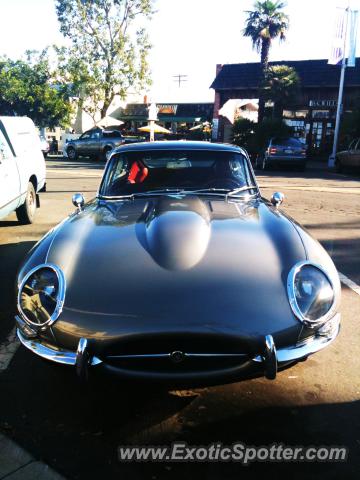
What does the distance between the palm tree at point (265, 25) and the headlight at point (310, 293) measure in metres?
30.6

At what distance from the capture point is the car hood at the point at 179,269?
2262 mm

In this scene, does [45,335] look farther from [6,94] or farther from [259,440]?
[6,94]

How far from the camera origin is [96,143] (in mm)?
26422

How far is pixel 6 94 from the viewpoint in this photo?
4097 centimetres

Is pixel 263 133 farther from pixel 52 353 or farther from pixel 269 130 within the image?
pixel 52 353

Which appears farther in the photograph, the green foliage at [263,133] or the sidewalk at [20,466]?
the green foliage at [263,133]

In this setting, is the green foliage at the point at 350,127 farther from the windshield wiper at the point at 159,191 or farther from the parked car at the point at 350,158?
the windshield wiper at the point at 159,191

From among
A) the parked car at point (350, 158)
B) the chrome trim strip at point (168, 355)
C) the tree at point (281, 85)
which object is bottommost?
the parked car at point (350, 158)

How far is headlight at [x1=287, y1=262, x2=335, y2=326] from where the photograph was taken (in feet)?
7.88

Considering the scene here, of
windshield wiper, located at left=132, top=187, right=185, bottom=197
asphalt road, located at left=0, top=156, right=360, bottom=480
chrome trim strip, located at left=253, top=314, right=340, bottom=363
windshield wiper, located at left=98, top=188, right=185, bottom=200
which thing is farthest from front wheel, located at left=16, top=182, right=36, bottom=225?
chrome trim strip, located at left=253, top=314, right=340, bottom=363

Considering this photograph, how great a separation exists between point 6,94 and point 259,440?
43.9m

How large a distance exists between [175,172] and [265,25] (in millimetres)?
31884

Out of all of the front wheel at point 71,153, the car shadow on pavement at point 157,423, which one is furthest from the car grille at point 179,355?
the front wheel at point 71,153

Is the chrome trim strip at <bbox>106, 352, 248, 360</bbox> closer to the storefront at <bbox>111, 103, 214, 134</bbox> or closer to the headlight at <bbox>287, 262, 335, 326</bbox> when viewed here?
the headlight at <bbox>287, 262, 335, 326</bbox>
